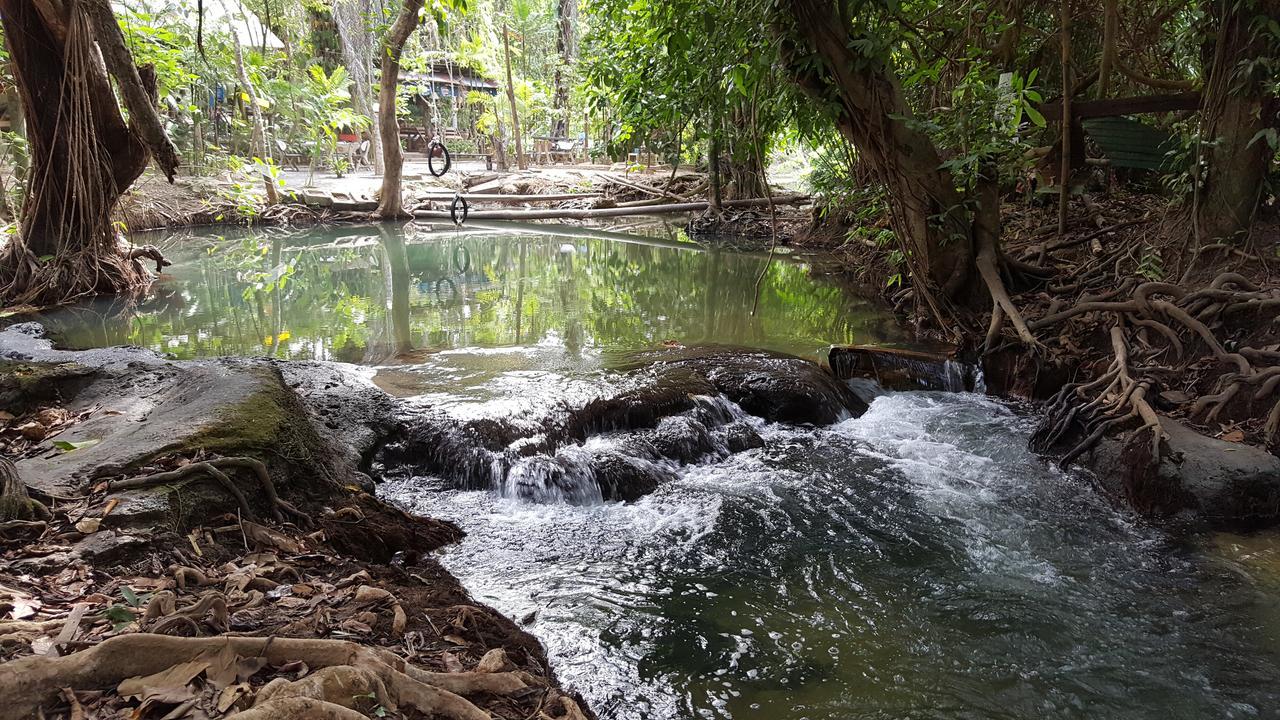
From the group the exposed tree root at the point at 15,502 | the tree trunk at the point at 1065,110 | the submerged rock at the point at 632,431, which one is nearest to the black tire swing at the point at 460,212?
the submerged rock at the point at 632,431

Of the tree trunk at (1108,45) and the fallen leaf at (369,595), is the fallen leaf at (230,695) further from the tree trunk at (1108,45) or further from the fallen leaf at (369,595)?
the tree trunk at (1108,45)

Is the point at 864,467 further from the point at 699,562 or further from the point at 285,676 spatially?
the point at 285,676

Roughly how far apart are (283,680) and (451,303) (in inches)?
342

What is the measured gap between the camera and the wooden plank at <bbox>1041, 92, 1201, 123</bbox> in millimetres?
7320

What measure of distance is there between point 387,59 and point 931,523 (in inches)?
565

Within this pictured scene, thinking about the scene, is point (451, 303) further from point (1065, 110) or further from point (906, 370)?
point (1065, 110)

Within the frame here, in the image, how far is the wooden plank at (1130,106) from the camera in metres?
7.32

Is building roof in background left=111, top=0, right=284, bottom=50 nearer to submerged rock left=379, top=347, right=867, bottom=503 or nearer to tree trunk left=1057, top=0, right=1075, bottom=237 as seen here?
submerged rock left=379, top=347, right=867, bottom=503

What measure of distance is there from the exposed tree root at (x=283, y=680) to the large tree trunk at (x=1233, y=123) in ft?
23.5

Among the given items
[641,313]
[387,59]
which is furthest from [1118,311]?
[387,59]

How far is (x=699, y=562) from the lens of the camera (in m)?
4.48

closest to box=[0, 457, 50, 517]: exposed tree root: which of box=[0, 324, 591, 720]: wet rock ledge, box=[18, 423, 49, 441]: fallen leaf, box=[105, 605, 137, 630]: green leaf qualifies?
box=[0, 324, 591, 720]: wet rock ledge

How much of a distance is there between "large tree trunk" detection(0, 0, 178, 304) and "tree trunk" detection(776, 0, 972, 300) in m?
6.69

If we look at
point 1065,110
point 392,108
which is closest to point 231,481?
point 1065,110
